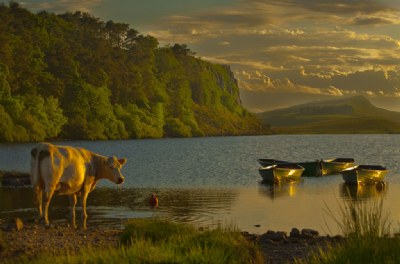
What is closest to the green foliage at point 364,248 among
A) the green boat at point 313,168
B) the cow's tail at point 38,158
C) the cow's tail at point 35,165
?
the cow's tail at point 38,158

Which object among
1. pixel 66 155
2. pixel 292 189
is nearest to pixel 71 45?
pixel 292 189

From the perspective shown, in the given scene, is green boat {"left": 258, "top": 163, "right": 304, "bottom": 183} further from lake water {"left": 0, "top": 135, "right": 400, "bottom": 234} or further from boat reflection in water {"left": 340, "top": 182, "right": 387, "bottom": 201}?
boat reflection in water {"left": 340, "top": 182, "right": 387, "bottom": 201}

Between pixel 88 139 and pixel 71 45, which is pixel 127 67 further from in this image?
pixel 88 139

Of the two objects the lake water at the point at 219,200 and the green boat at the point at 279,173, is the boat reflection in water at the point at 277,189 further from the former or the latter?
the green boat at the point at 279,173

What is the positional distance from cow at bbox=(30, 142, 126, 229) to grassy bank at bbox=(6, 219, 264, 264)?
4.06 m

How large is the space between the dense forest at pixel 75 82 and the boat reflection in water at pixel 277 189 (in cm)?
7160

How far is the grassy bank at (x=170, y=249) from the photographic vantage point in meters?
12.2

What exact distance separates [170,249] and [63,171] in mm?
7907

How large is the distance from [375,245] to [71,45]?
159m

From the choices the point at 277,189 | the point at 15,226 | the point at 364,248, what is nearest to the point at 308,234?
the point at 15,226

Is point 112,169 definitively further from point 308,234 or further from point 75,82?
point 75,82

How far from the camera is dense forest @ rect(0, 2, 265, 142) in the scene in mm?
123625

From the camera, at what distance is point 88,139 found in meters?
140

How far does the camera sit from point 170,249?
523 inches
